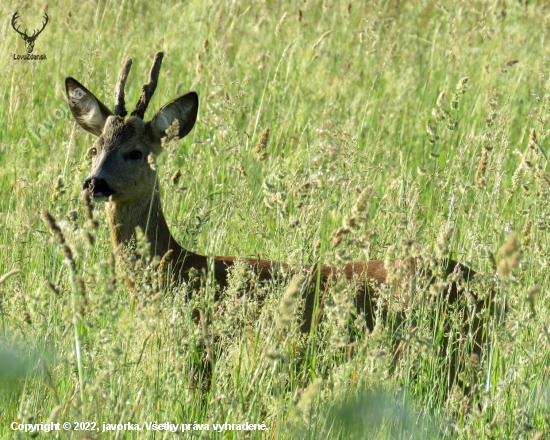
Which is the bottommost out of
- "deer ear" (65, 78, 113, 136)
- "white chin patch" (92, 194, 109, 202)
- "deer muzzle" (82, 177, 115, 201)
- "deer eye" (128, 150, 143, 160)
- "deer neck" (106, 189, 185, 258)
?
"deer neck" (106, 189, 185, 258)

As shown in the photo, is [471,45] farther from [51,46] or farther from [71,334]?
[71,334]

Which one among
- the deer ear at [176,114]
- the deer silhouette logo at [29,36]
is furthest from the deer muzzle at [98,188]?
the deer silhouette logo at [29,36]

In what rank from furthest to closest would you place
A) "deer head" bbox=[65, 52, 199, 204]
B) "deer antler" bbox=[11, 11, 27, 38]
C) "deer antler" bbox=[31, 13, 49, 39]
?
"deer antler" bbox=[31, 13, 49, 39] < "deer antler" bbox=[11, 11, 27, 38] < "deer head" bbox=[65, 52, 199, 204]

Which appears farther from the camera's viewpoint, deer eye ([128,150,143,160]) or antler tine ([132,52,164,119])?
antler tine ([132,52,164,119])

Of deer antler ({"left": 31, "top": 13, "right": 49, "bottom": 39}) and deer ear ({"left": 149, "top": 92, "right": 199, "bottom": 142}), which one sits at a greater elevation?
deer antler ({"left": 31, "top": 13, "right": 49, "bottom": 39})

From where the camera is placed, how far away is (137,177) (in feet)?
13.0

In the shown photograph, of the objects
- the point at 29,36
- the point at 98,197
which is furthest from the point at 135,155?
the point at 29,36

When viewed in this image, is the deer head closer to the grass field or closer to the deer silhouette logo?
the grass field

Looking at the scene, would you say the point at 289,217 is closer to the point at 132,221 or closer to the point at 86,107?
the point at 132,221

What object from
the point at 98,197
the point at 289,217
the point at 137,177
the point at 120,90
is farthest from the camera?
the point at 120,90

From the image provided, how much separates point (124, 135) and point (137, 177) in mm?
258

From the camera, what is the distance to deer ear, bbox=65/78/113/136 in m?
4.21

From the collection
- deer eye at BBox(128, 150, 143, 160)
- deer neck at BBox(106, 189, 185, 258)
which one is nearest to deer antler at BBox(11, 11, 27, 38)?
deer eye at BBox(128, 150, 143, 160)

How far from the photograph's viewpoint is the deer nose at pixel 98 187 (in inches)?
143
